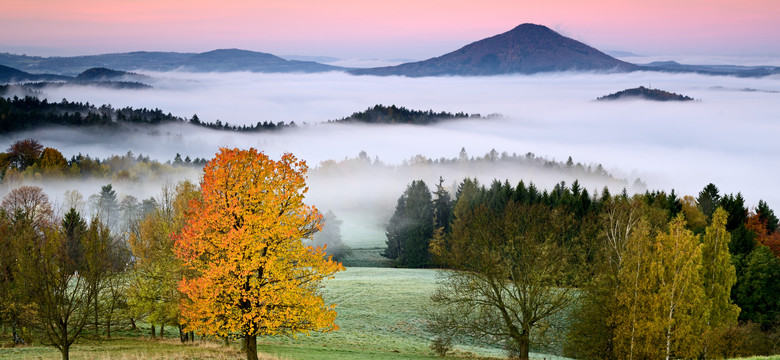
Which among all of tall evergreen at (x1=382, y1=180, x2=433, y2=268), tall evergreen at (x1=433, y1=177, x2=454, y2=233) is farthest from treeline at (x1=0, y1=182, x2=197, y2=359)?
tall evergreen at (x1=433, y1=177, x2=454, y2=233)

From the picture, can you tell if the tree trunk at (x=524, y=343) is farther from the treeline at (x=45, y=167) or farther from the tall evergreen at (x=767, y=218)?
the treeline at (x=45, y=167)

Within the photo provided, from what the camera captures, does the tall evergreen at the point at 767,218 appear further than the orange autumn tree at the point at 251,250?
Yes

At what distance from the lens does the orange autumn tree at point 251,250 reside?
21.3 meters

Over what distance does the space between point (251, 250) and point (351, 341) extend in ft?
69.7

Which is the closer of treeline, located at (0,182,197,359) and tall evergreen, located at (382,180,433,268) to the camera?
treeline, located at (0,182,197,359)

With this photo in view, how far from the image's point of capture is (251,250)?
2133 centimetres

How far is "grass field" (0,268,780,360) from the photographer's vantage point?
1114 inches

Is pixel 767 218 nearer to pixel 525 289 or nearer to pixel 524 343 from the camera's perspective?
pixel 525 289

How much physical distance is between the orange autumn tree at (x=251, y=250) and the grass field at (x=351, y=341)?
500 centimetres

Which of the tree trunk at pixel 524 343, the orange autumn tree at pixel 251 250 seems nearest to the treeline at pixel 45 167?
the tree trunk at pixel 524 343

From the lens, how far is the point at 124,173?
182 m

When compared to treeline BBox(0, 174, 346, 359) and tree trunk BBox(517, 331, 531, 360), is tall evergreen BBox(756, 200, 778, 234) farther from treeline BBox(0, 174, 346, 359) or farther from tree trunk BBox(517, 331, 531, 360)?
treeline BBox(0, 174, 346, 359)

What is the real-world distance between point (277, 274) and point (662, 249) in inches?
832

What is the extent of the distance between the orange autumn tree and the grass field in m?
5.00
